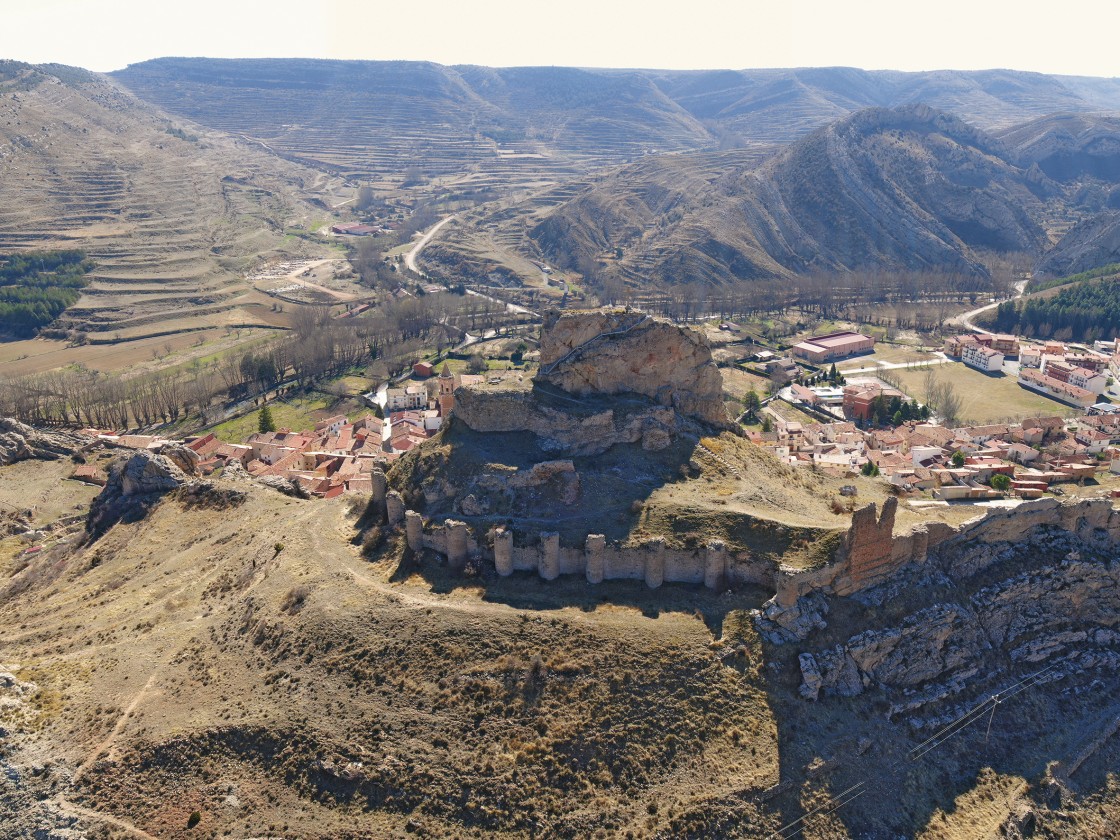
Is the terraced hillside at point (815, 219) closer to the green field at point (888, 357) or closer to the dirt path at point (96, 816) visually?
the green field at point (888, 357)

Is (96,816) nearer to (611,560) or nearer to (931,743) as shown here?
(611,560)

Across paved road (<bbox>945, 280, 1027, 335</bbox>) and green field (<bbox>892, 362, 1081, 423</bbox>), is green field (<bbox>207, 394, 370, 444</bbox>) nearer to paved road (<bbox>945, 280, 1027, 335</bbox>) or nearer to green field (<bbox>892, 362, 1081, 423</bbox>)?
green field (<bbox>892, 362, 1081, 423</bbox>)

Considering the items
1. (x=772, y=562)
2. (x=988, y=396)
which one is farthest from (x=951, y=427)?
(x=772, y=562)

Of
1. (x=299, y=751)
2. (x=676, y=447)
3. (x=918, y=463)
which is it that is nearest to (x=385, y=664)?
(x=299, y=751)

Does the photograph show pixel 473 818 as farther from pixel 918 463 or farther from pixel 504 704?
pixel 918 463

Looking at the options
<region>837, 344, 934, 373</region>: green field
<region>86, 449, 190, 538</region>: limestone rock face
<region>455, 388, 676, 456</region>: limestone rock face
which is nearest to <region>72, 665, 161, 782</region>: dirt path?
<region>455, 388, 676, 456</region>: limestone rock face

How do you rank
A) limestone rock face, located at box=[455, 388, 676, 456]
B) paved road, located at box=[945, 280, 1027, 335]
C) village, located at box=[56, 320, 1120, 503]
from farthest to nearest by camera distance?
paved road, located at box=[945, 280, 1027, 335] → village, located at box=[56, 320, 1120, 503] → limestone rock face, located at box=[455, 388, 676, 456]
